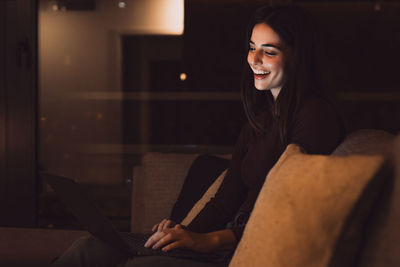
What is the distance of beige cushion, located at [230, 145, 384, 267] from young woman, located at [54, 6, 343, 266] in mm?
318

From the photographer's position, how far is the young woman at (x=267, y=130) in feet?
4.79

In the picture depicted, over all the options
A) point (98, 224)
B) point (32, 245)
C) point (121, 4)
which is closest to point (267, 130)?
point (98, 224)

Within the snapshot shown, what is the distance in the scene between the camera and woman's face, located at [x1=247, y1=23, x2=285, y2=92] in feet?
5.13

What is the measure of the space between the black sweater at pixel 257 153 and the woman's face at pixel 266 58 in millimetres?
123

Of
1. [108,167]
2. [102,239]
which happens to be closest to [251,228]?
[102,239]

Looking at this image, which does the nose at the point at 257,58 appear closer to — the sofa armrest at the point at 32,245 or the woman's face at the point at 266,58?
the woman's face at the point at 266,58

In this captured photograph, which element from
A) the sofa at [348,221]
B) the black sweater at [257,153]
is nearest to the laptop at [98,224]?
the black sweater at [257,153]

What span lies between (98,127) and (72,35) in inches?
31.9

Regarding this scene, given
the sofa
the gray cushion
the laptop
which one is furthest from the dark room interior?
the sofa

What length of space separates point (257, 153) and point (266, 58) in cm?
28

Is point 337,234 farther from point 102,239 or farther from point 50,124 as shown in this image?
point 50,124

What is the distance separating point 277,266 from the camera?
42.8 inches

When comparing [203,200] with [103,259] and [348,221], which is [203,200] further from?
[348,221]

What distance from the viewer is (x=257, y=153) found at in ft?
5.29
